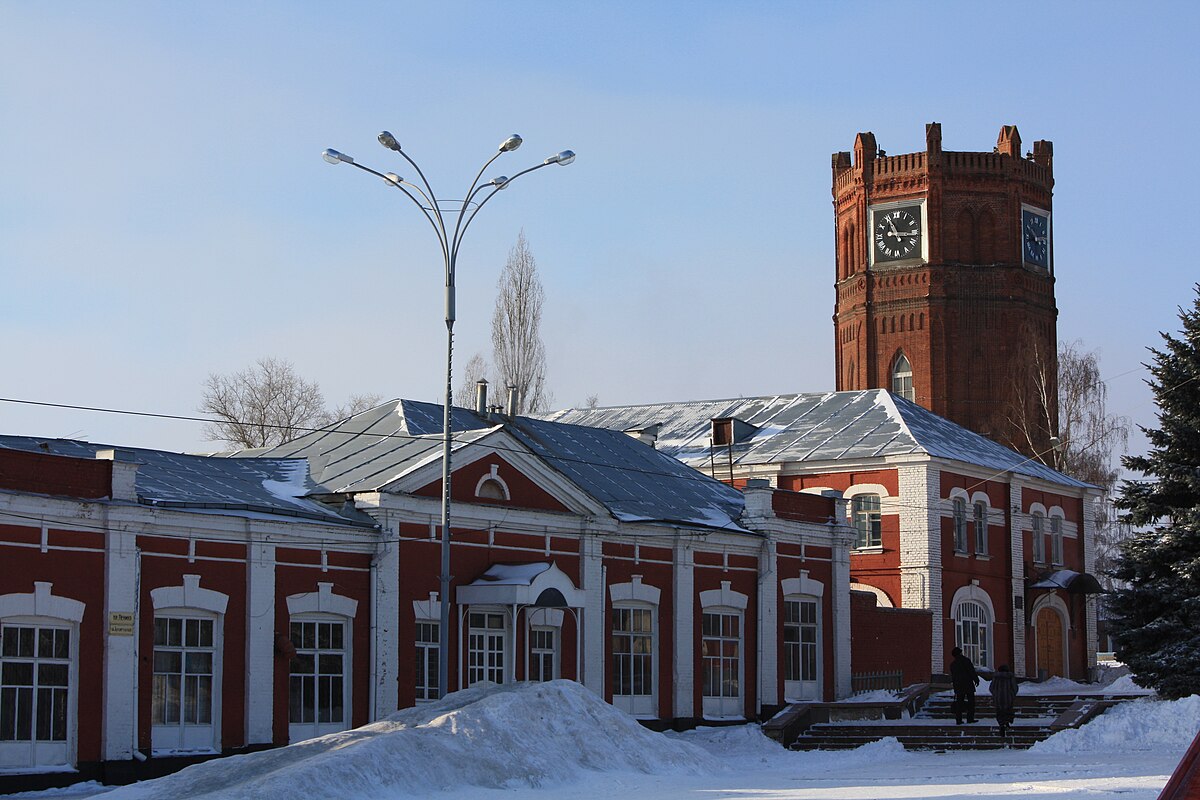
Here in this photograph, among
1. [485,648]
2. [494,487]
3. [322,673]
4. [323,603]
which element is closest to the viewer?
[323,603]

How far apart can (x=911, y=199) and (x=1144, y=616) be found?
39.5 metres

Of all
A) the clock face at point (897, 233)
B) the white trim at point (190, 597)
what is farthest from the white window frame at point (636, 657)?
the clock face at point (897, 233)

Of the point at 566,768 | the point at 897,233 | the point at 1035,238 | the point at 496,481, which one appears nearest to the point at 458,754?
the point at 566,768

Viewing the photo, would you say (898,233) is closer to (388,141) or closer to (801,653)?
(801,653)

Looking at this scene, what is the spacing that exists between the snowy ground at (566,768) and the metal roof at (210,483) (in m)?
4.22

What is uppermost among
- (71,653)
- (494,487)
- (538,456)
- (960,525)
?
(538,456)

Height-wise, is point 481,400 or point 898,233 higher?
point 898,233

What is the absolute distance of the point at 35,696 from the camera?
21.2 metres

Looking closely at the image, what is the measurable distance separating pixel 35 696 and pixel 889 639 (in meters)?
21.1

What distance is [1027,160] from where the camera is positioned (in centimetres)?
6662

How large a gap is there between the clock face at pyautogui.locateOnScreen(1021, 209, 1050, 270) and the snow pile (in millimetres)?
41292

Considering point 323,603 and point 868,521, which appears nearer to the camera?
point 323,603

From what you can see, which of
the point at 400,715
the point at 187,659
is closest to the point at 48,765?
the point at 187,659

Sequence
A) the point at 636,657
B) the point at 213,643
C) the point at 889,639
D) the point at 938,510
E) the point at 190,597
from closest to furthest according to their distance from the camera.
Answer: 1. the point at 190,597
2. the point at 213,643
3. the point at 636,657
4. the point at 889,639
5. the point at 938,510
